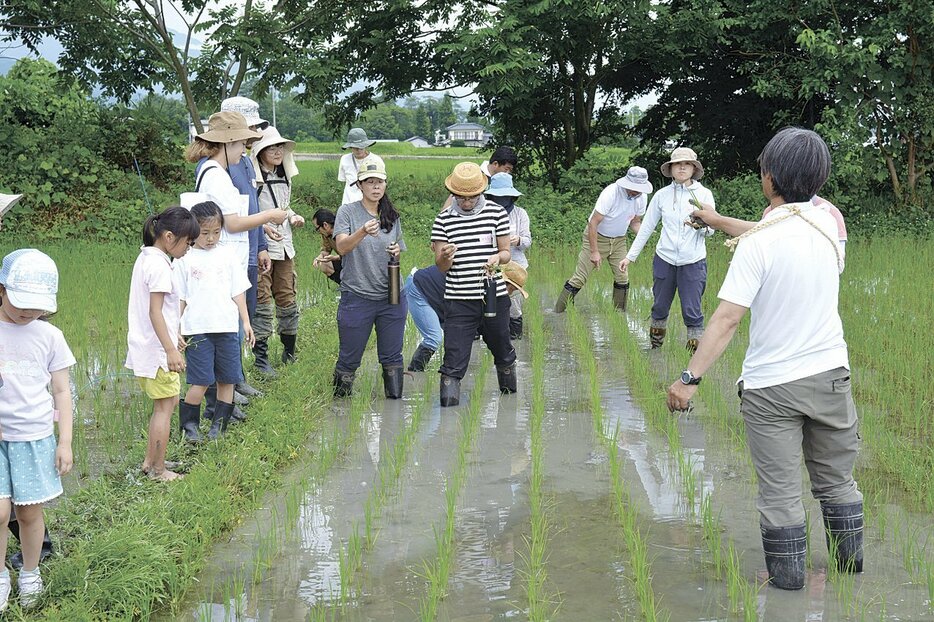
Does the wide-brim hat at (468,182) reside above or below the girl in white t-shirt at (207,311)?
above

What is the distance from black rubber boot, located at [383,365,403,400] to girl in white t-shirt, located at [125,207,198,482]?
231 centimetres

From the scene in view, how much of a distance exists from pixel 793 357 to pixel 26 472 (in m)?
2.91

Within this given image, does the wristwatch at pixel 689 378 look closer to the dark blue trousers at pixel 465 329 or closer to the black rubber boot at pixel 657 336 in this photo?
the dark blue trousers at pixel 465 329

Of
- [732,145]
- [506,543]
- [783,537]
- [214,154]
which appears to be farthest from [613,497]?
[732,145]

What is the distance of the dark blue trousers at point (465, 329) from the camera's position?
7.17 metres

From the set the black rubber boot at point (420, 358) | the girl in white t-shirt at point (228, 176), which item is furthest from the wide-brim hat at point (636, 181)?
the girl in white t-shirt at point (228, 176)

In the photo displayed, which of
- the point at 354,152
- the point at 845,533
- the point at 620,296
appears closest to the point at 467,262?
the point at 845,533

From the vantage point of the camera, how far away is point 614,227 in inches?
413

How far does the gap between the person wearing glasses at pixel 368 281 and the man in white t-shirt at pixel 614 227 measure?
332cm

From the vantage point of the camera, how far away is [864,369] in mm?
7863

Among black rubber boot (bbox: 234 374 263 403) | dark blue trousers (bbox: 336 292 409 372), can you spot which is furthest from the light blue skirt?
dark blue trousers (bbox: 336 292 409 372)

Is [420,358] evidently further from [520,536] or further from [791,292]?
[791,292]

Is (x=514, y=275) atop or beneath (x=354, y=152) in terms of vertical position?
beneath

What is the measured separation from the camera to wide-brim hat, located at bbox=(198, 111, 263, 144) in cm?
647
